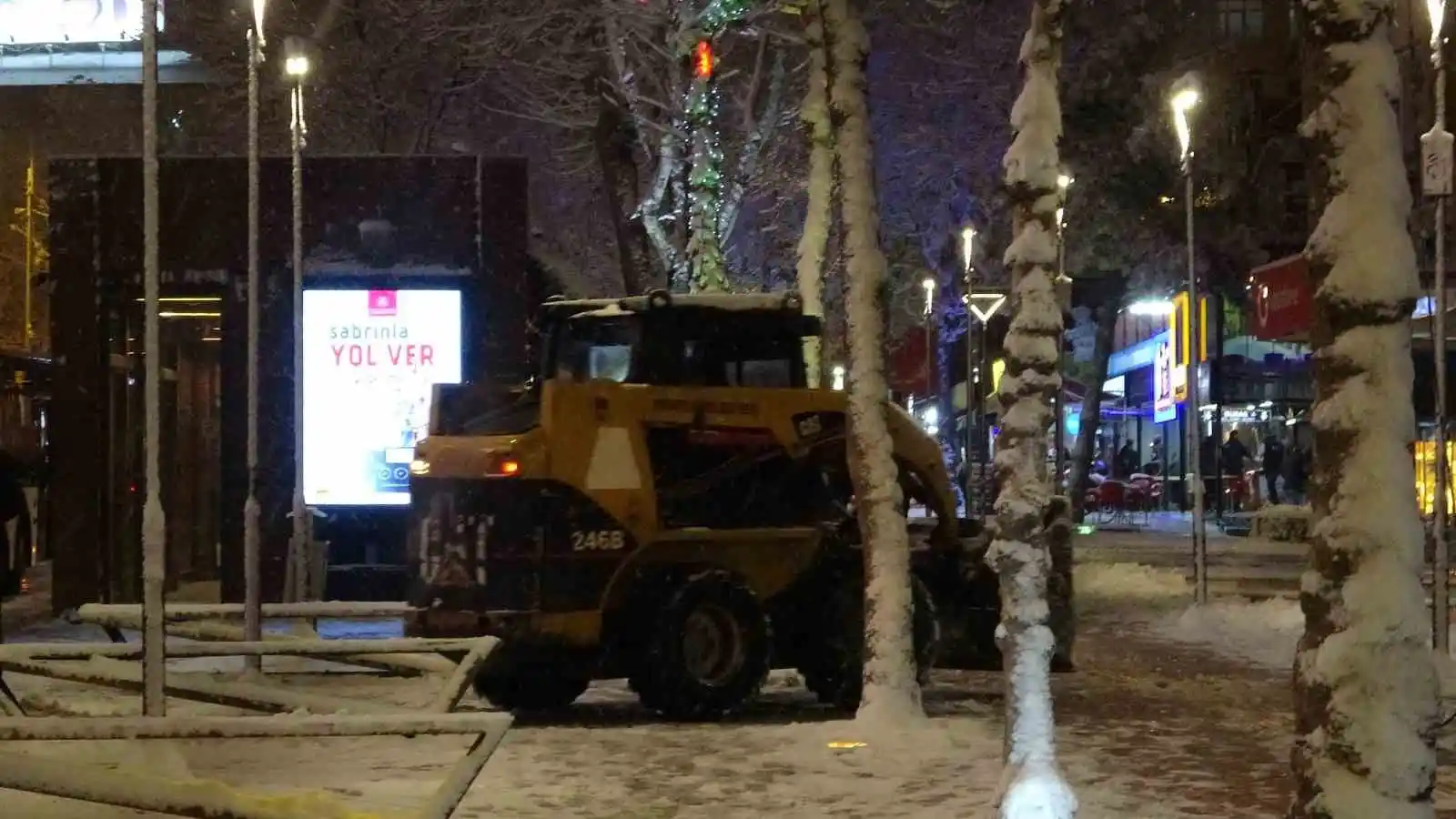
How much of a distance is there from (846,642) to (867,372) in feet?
8.00

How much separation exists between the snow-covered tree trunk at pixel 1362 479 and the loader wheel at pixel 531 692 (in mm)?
8440

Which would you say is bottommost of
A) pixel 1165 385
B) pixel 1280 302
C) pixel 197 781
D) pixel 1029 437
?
pixel 197 781

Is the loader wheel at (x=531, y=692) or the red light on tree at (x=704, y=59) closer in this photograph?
the loader wheel at (x=531, y=692)

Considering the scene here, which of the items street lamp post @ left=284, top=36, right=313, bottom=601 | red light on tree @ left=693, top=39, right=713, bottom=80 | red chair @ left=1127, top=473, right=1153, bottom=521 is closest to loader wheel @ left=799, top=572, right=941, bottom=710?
street lamp post @ left=284, top=36, right=313, bottom=601

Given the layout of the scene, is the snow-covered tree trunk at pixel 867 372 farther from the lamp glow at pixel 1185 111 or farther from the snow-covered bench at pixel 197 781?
the lamp glow at pixel 1185 111

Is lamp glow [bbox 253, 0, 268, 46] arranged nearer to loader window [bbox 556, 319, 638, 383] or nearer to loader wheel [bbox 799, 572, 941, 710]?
loader window [bbox 556, 319, 638, 383]

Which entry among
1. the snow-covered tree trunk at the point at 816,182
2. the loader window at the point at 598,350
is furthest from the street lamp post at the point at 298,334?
the snow-covered tree trunk at the point at 816,182

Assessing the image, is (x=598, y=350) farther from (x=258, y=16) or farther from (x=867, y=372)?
(x=258, y=16)

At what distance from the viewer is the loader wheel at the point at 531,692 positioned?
13625 millimetres

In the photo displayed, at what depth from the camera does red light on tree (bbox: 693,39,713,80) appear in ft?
76.4

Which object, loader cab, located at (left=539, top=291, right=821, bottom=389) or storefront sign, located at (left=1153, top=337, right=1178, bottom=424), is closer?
loader cab, located at (left=539, top=291, right=821, bottom=389)

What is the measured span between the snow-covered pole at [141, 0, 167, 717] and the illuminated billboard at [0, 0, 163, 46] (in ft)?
88.6

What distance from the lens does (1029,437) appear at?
863 cm

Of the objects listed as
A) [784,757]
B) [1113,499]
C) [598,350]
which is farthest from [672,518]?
[1113,499]
